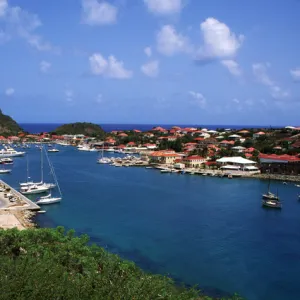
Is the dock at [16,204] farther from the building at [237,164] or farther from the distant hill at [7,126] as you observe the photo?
the distant hill at [7,126]

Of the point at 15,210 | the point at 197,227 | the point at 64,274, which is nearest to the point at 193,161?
the point at 197,227

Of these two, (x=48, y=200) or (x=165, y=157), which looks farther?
(x=165, y=157)

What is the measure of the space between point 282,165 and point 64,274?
23.1 metres

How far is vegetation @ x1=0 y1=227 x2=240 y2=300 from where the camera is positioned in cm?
514

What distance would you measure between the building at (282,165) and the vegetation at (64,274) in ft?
65.8

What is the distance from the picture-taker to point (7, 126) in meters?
59.4

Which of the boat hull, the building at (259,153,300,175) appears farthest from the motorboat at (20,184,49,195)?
the building at (259,153,300,175)

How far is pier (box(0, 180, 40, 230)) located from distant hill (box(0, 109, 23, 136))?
1637 inches

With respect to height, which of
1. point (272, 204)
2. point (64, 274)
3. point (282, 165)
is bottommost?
point (272, 204)

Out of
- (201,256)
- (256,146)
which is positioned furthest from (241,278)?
(256,146)

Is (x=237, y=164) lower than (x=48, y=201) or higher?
higher

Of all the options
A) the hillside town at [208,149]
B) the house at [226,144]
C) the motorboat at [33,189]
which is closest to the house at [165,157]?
the hillside town at [208,149]

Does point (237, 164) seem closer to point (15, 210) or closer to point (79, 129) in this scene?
point (15, 210)

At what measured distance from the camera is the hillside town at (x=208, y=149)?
90.3ft
